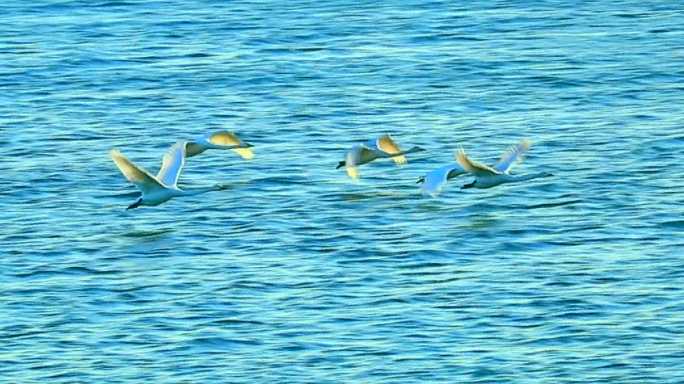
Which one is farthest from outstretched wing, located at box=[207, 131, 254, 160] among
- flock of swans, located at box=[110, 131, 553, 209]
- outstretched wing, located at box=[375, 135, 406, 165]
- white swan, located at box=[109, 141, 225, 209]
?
outstretched wing, located at box=[375, 135, 406, 165]

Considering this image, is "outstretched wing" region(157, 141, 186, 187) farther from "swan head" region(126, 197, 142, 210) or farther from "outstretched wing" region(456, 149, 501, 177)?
"outstretched wing" region(456, 149, 501, 177)

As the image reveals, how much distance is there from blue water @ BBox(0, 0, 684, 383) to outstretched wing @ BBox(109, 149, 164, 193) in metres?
0.63

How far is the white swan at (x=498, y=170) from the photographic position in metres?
26.9

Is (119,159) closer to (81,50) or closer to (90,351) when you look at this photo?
(90,351)

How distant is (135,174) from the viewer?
85.6ft

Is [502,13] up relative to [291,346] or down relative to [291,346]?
up

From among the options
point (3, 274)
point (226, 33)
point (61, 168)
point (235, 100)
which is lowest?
point (3, 274)

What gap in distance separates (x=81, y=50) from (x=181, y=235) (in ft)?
41.0

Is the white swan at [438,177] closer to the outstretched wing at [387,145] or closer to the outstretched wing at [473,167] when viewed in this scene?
the outstretched wing at [473,167]

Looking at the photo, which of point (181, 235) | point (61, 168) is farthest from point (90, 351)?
point (61, 168)

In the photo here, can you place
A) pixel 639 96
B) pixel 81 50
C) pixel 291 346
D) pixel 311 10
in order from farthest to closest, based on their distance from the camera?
pixel 311 10, pixel 81 50, pixel 639 96, pixel 291 346

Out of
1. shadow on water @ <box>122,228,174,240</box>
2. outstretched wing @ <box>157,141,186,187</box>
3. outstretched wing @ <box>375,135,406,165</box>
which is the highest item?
outstretched wing @ <box>375,135,406,165</box>

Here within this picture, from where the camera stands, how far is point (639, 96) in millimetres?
34250

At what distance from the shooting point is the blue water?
22.2 m
